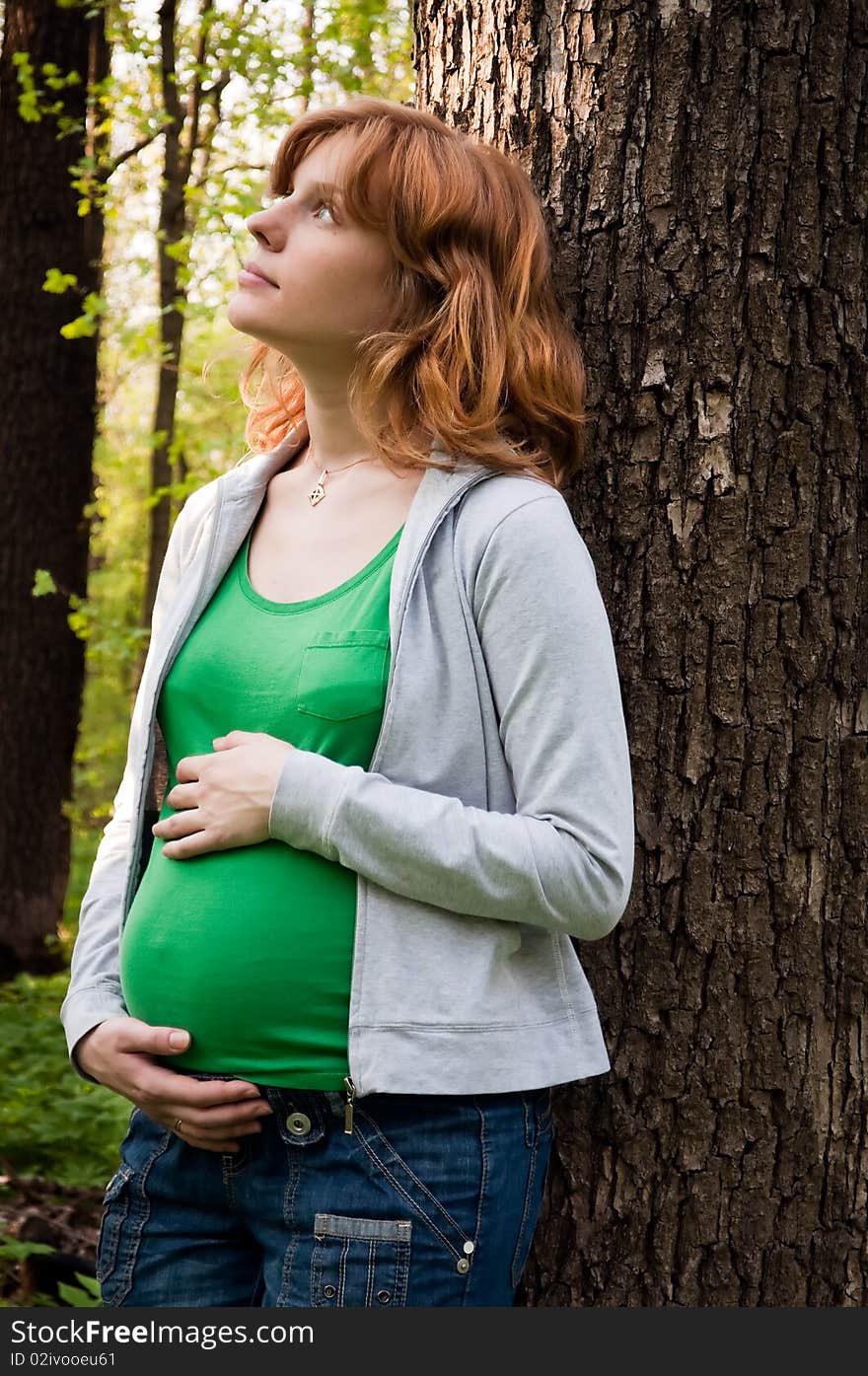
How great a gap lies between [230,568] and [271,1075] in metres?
0.79

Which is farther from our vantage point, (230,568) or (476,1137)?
(230,568)

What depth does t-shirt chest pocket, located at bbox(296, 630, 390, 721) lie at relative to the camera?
1.71 metres

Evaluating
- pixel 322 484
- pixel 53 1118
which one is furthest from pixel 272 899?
pixel 53 1118

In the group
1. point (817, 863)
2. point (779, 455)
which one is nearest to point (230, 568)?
point (779, 455)

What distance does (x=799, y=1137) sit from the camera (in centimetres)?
209

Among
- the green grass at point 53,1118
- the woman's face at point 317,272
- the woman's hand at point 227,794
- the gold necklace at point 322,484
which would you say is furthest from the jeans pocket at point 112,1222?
the green grass at point 53,1118

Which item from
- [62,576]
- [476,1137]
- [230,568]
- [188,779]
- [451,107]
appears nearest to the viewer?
[476,1137]

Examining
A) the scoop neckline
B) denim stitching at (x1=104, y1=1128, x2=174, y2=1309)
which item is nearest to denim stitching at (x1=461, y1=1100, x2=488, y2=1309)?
denim stitching at (x1=104, y1=1128, x2=174, y2=1309)

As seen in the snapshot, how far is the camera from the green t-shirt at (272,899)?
1.67 metres

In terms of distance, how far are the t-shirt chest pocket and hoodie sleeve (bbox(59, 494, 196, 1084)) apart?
350 millimetres

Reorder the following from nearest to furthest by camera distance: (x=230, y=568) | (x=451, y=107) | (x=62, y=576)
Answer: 1. (x=230, y=568)
2. (x=451, y=107)
3. (x=62, y=576)

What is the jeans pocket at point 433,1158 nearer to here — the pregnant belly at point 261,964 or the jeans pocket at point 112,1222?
the pregnant belly at point 261,964

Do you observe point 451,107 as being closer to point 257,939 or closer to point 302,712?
point 302,712

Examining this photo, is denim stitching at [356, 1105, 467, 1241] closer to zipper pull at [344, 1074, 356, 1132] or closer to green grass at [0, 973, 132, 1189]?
zipper pull at [344, 1074, 356, 1132]
